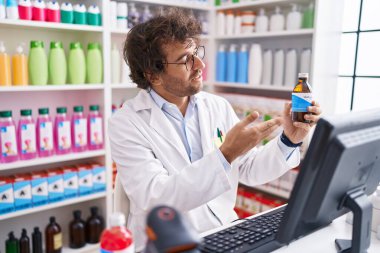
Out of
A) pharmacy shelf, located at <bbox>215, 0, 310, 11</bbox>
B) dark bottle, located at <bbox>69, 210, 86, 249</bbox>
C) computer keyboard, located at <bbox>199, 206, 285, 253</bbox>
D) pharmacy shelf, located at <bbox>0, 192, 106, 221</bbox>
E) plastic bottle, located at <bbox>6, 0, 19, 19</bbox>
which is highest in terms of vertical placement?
pharmacy shelf, located at <bbox>215, 0, 310, 11</bbox>

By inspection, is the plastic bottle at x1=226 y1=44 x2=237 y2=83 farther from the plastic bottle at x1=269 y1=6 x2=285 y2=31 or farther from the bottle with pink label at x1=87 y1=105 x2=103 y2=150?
the bottle with pink label at x1=87 y1=105 x2=103 y2=150

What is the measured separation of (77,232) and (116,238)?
2.13m

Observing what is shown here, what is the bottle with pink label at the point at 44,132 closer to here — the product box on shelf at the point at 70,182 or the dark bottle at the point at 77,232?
the product box on shelf at the point at 70,182

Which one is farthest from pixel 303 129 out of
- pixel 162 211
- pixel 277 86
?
pixel 277 86

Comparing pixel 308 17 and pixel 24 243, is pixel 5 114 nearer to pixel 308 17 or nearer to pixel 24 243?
pixel 24 243

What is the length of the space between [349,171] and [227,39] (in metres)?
2.67

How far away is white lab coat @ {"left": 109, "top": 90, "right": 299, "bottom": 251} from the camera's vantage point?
128 centimetres

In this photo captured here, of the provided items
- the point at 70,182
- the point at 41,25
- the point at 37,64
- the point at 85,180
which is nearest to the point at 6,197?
the point at 70,182

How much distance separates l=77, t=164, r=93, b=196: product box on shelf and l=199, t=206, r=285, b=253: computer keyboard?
170 cm

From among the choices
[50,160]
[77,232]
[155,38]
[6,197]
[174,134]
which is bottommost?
[77,232]

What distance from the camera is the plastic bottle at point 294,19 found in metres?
2.66

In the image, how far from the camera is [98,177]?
276cm

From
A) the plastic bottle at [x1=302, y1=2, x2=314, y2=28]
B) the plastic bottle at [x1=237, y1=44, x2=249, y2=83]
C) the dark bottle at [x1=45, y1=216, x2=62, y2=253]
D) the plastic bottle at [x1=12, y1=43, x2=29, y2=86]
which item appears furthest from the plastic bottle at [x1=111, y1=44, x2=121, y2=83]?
the plastic bottle at [x1=302, y1=2, x2=314, y2=28]

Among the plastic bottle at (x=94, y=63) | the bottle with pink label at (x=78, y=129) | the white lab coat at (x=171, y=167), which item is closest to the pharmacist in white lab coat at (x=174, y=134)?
the white lab coat at (x=171, y=167)
